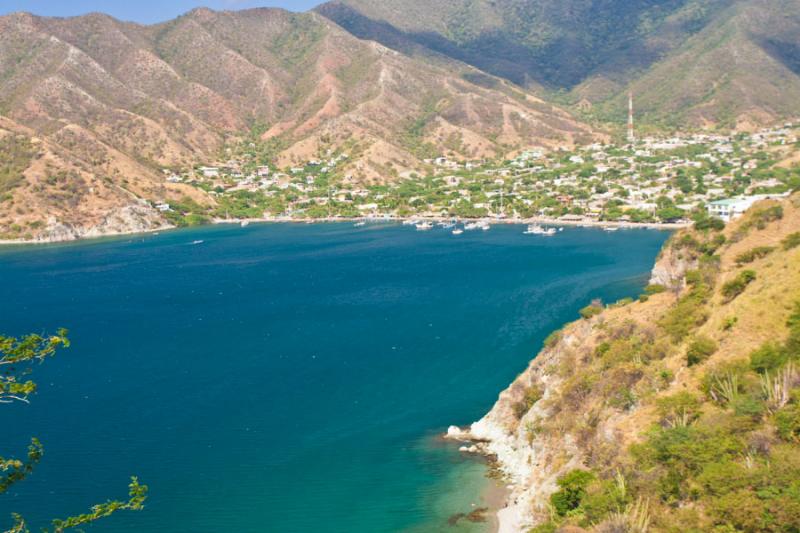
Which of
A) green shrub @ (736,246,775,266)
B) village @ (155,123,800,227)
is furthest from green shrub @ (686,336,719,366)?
village @ (155,123,800,227)

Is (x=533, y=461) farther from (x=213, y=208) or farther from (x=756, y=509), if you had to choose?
(x=213, y=208)

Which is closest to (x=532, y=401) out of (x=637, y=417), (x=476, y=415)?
(x=476, y=415)

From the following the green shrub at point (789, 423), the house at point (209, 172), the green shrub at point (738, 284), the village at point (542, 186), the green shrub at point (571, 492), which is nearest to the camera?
the green shrub at point (789, 423)

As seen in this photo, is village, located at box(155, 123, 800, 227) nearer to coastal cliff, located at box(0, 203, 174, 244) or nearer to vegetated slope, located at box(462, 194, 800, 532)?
coastal cliff, located at box(0, 203, 174, 244)

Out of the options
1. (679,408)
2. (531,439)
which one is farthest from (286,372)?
(679,408)

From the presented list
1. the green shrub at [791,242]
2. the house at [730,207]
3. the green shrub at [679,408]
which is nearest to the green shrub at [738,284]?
the green shrub at [791,242]

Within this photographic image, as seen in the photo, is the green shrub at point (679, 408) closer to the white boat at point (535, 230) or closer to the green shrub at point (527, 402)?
the green shrub at point (527, 402)

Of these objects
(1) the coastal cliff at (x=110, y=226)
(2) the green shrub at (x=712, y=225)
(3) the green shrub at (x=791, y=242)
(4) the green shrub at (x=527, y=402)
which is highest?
(3) the green shrub at (x=791, y=242)
